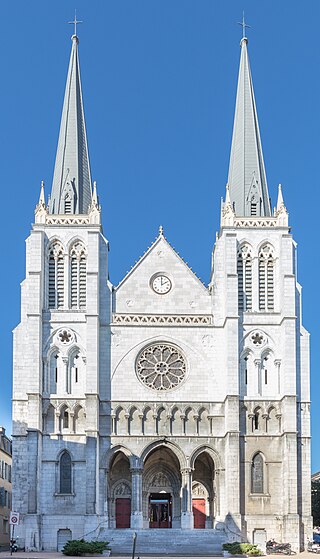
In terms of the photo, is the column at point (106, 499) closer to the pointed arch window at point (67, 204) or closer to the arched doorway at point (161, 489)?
the arched doorway at point (161, 489)

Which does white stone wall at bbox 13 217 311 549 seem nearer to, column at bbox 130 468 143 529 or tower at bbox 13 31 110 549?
tower at bbox 13 31 110 549

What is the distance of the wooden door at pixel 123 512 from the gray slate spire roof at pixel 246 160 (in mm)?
18955

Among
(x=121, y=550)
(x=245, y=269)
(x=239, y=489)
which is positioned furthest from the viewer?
(x=245, y=269)

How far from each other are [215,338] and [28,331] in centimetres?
1127

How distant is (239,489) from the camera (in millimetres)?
65938

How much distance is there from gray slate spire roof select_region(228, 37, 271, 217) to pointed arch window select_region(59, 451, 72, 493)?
18231mm

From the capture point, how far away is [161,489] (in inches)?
2781

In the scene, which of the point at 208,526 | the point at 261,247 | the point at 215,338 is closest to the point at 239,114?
the point at 261,247

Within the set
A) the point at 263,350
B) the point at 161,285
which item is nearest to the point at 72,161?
the point at 161,285

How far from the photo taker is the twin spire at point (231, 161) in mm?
71750

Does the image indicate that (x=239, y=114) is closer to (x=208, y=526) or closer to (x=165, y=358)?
(x=165, y=358)

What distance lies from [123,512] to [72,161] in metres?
21.9

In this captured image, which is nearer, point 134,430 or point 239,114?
point 134,430

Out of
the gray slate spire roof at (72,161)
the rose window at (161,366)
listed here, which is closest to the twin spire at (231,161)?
the gray slate spire roof at (72,161)
